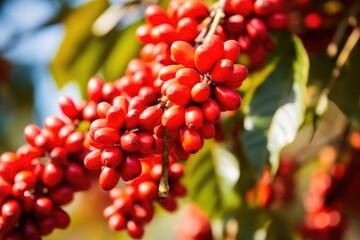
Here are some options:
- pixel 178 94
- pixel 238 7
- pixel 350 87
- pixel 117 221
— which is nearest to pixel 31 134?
pixel 117 221

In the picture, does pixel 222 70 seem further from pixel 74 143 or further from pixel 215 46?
pixel 74 143

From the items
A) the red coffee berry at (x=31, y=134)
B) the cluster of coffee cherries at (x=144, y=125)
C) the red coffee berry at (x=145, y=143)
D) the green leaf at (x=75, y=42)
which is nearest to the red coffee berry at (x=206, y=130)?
the cluster of coffee cherries at (x=144, y=125)

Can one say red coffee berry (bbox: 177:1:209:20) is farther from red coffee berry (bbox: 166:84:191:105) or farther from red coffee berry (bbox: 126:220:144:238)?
red coffee berry (bbox: 126:220:144:238)

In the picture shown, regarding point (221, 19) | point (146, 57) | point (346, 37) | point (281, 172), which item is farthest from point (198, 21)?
point (281, 172)

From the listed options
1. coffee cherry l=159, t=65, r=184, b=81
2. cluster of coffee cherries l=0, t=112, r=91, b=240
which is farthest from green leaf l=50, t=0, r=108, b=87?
coffee cherry l=159, t=65, r=184, b=81

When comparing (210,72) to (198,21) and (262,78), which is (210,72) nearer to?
(198,21)

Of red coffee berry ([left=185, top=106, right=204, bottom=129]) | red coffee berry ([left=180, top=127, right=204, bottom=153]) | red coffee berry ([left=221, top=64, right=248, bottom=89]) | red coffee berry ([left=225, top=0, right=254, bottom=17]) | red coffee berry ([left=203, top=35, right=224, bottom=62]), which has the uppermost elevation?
red coffee berry ([left=203, top=35, right=224, bottom=62])
